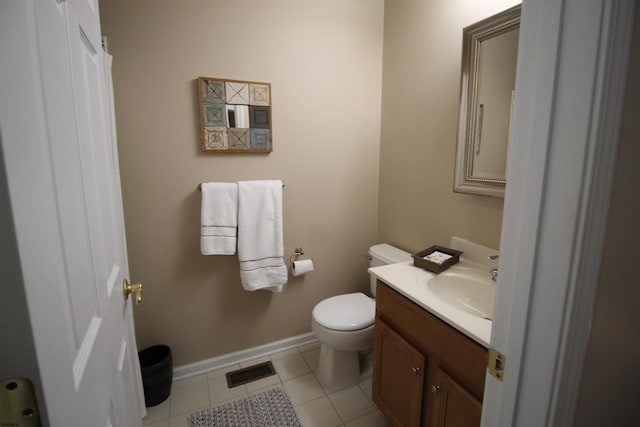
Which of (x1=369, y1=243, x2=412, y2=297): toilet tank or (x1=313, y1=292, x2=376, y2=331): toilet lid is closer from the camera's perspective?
(x1=313, y1=292, x2=376, y2=331): toilet lid

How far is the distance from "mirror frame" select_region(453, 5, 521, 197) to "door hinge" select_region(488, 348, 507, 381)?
93cm

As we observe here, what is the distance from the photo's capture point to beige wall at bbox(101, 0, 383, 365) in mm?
1648

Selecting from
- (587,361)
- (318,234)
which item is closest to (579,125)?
(587,361)

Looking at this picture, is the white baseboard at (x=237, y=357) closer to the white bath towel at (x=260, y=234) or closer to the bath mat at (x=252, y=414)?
the bath mat at (x=252, y=414)

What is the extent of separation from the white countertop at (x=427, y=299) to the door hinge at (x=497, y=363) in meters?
0.32

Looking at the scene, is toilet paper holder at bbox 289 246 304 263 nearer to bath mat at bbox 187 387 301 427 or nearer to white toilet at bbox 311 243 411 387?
white toilet at bbox 311 243 411 387

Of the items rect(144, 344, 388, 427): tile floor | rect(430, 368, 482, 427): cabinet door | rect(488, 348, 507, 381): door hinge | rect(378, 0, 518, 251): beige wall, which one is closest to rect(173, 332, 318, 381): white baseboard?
rect(144, 344, 388, 427): tile floor

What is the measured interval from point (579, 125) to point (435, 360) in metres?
1.00

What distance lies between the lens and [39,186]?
368 millimetres

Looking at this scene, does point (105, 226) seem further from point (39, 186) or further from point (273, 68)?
point (273, 68)

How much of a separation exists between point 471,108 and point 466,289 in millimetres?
867

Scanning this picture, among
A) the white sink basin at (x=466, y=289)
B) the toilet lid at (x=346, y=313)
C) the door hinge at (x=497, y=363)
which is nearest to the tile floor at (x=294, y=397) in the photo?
the toilet lid at (x=346, y=313)

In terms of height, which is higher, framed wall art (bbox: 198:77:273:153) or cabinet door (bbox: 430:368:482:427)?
framed wall art (bbox: 198:77:273:153)

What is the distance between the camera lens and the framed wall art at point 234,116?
1742 millimetres
